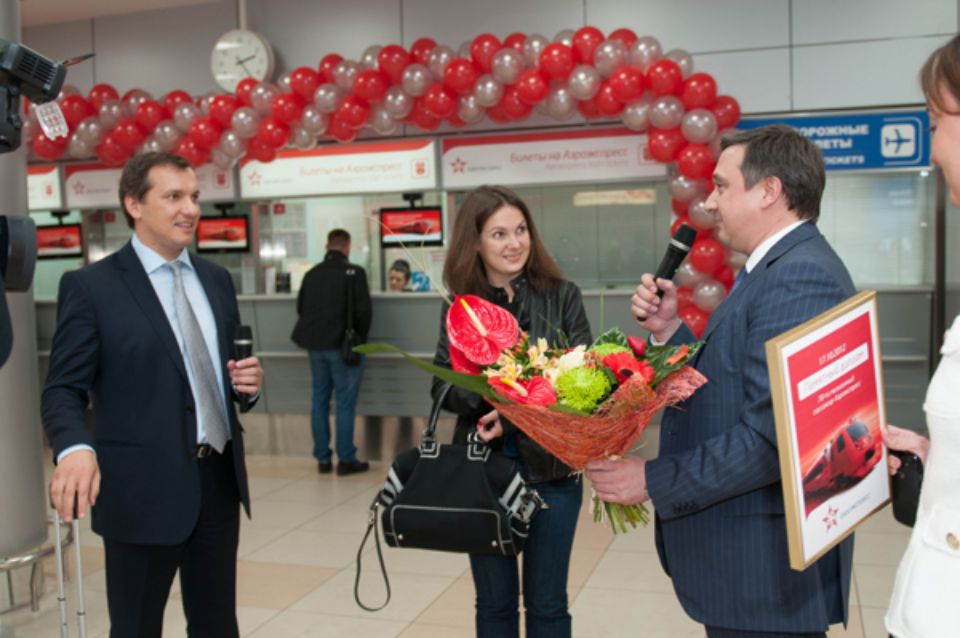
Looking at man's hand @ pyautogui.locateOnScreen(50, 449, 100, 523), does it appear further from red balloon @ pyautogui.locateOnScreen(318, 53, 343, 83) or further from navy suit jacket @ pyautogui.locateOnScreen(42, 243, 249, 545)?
red balloon @ pyautogui.locateOnScreen(318, 53, 343, 83)

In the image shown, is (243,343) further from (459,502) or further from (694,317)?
(694,317)

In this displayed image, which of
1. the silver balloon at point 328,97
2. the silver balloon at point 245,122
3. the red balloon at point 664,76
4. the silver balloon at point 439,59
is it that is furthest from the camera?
the silver balloon at point 245,122

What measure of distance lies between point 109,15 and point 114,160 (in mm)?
1711

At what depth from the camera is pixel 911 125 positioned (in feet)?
19.9

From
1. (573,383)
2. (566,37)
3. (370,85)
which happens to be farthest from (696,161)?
(573,383)

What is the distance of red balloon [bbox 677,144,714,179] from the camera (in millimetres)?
5520

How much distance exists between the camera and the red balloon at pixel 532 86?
5656 mm

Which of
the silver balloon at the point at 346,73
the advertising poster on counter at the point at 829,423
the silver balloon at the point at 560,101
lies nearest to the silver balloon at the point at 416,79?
the silver balloon at the point at 346,73

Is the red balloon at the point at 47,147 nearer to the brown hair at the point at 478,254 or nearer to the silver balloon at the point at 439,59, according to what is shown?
the silver balloon at the point at 439,59

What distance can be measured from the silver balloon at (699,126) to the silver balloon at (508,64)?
1.11 meters

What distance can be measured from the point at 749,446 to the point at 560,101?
450 centimetres

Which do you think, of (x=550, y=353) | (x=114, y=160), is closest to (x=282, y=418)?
(x=114, y=160)

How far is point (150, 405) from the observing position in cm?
224

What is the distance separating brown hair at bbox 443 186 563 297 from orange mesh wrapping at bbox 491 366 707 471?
95 centimetres
